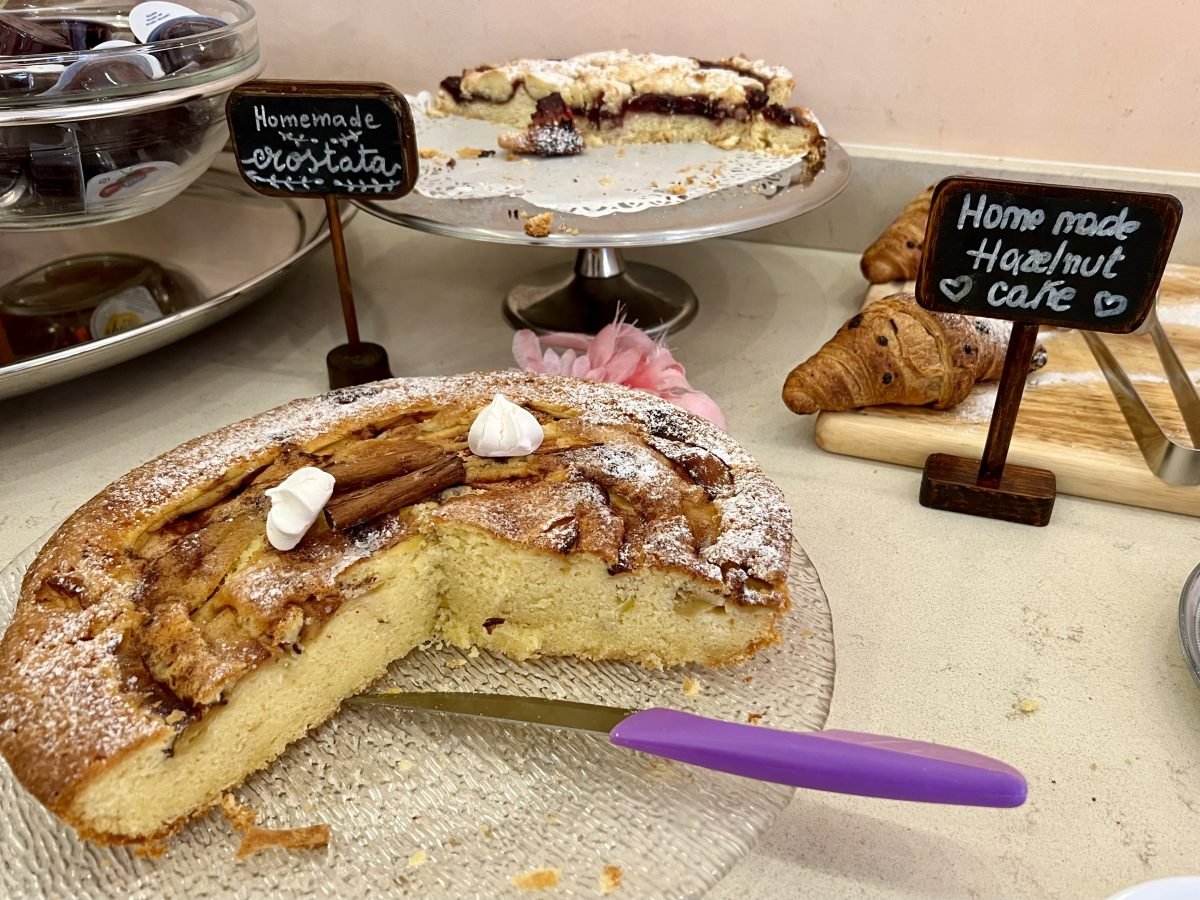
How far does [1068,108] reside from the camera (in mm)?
1930

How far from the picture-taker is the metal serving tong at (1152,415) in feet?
4.47

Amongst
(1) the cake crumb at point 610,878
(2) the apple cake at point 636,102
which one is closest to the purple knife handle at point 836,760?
(1) the cake crumb at point 610,878

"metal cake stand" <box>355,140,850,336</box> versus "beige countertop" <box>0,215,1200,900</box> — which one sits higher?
"metal cake stand" <box>355,140,850,336</box>

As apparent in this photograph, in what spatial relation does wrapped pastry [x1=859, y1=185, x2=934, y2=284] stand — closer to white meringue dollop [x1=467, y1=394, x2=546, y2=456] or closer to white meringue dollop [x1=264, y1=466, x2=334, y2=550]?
white meringue dollop [x1=467, y1=394, x2=546, y2=456]

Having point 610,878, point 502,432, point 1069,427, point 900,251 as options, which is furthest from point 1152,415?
point 610,878

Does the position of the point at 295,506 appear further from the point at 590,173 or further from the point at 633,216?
the point at 590,173

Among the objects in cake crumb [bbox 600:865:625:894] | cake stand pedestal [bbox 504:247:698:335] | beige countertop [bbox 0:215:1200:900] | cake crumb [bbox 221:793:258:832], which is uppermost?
cake stand pedestal [bbox 504:247:698:335]

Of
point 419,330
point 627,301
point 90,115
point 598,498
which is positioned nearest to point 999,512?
point 598,498

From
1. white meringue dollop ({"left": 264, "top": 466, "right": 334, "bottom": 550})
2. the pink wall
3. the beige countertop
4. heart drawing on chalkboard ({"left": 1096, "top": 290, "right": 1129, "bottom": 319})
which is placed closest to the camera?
the beige countertop

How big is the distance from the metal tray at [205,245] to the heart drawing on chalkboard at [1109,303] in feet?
4.58

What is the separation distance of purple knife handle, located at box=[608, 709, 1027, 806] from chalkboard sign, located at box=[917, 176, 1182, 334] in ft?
2.15

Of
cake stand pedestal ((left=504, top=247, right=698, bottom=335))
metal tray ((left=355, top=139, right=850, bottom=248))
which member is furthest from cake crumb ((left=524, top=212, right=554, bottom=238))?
cake stand pedestal ((left=504, top=247, right=698, bottom=335))

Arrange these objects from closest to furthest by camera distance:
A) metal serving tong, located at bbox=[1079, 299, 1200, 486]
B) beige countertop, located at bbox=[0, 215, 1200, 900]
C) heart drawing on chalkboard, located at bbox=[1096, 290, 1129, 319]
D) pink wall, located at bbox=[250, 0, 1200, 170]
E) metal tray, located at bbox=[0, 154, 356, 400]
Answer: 1. beige countertop, located at bbox=[0, 215, 1200, 900]
2. heart drawing on chalkboard, located at bbox=[1096, 290, 1129, 319]
3. metal serving tong, located at bbox=[1079, 299, 1200, 486]
4. metal tray, located at bbox=[0, 154, 356, 400]
5. pink wall, located at bbox=[250, 0, 1200, 170]

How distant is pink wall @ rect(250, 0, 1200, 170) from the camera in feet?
6.06
